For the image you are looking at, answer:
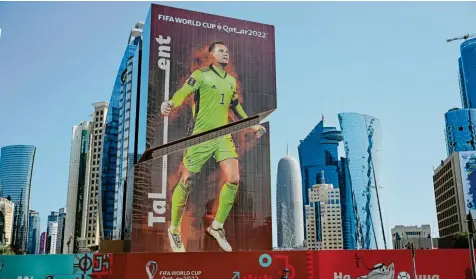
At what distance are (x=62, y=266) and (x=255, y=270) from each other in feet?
34.1

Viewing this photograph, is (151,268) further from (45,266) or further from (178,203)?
(178,203)

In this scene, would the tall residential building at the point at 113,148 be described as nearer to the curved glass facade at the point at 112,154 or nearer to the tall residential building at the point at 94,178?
the curved glass facade at the point at 112,154

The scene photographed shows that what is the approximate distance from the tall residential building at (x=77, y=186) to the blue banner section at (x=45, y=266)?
99.6 m

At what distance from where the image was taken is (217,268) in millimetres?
29391

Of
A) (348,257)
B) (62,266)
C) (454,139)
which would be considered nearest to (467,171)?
(454,139)

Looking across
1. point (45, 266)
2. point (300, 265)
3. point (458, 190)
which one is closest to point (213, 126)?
point (300, 265)

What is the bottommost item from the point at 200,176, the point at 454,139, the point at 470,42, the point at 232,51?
the point at 200,176

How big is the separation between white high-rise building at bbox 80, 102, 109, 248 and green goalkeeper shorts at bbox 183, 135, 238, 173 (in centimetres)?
7495

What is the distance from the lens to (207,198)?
51.2 m

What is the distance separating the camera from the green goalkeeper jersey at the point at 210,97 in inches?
2060

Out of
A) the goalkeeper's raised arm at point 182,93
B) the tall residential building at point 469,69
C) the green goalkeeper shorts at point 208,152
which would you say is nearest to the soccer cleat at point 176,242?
the green goalkeeper shorts at point 208,152

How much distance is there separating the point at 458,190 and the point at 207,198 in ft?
203

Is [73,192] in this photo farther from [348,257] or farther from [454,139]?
[348,257]

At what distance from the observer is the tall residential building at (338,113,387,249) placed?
15138cm
